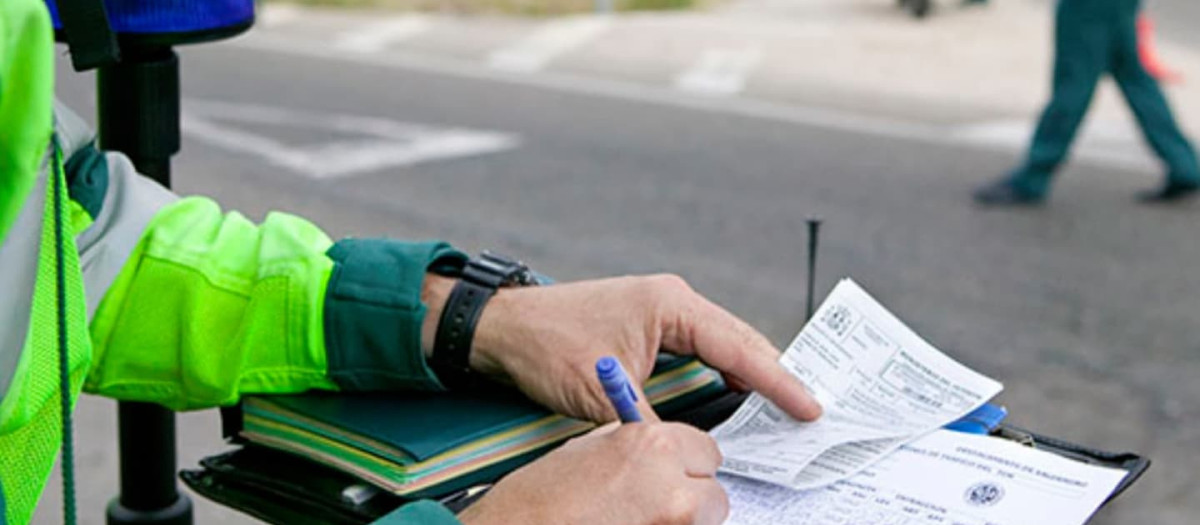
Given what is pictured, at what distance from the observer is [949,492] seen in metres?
1.33

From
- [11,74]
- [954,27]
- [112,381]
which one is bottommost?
[954,27]

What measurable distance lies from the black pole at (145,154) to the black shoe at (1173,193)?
18.7ft

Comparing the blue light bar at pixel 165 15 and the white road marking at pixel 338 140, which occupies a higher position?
the blue light bar at pixel 165 15

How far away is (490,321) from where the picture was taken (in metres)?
1.56

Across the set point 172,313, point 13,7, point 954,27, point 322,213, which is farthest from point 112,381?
point 954,27

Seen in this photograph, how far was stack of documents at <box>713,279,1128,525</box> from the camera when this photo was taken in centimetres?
131

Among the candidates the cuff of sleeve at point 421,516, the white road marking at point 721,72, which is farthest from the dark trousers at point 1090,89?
the cuff of sleeve at point 421,516

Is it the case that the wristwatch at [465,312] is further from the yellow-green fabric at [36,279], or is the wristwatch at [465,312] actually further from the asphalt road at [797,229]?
the asphalt road at [797,229]

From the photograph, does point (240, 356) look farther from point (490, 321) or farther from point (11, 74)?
point (11, 74)

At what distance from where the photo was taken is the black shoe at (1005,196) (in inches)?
270

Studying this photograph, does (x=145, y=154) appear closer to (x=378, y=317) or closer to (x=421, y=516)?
(x=378, y=317)

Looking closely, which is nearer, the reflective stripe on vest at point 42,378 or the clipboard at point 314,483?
the reflective stripe on vest at point 42,378

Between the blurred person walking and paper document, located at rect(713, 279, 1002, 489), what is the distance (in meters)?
5.50

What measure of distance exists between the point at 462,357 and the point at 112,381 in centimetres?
33
